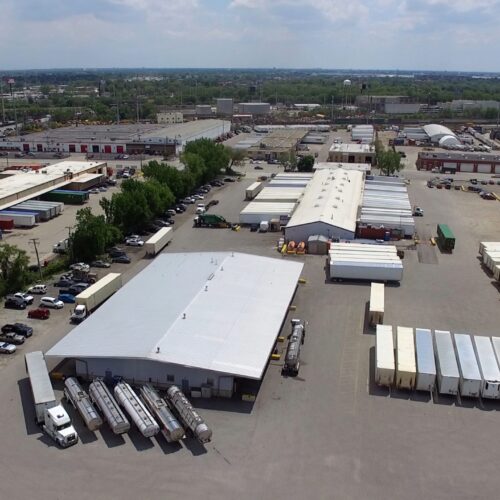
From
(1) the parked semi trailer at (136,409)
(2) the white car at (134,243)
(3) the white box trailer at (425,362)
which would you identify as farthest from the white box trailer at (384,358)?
(2) the white car at (134,243)

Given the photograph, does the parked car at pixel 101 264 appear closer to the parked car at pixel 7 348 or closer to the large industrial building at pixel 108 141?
the parked car at pixel 7 348

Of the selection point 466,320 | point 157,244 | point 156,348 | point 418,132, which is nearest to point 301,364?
point 156,348

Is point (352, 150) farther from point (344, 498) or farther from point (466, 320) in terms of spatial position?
point (344, 498)

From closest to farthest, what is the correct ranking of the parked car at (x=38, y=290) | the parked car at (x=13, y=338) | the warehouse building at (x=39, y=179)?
the parked car at (x=13, y=338) < the parked car at (x=38, y=290) < the warehouse building at (x=39, y=179)

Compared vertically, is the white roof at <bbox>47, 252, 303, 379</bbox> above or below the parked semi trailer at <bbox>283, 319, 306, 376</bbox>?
above

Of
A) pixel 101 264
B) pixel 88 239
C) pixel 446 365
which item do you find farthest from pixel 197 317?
pixel 88 239

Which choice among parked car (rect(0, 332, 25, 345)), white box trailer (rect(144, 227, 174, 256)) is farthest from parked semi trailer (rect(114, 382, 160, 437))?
white box trailer (rect(144, 227, 174, 256))

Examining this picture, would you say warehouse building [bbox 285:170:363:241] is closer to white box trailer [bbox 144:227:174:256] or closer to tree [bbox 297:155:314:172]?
white box trailer [bbox 144:227:174:256]
